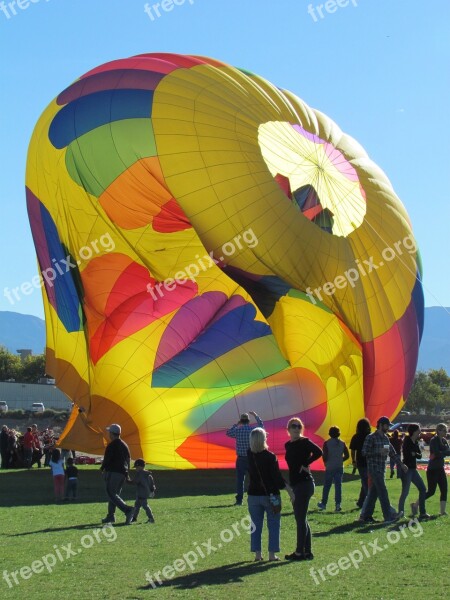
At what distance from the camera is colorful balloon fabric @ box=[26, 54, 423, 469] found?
16.5 metres

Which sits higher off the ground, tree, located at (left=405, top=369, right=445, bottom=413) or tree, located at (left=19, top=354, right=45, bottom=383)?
tree, located at (left=19, top=354, right=45, bottom=383)

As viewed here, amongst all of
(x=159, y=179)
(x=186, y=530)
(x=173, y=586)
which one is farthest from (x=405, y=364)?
(x=173, y=586)


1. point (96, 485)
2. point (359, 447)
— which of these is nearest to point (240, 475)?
point (359, 447)

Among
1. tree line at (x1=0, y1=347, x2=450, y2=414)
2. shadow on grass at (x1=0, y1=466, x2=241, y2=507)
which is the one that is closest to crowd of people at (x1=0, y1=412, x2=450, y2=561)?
shadow on grass at (x1=0, y1=466, x2=241, y2=507)

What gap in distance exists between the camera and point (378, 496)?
1181cm

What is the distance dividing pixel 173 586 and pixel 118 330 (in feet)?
33.8

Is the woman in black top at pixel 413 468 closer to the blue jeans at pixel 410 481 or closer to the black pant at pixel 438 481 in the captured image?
the blue jeans at pixel 410 481

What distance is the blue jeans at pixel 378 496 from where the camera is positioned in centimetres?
1160

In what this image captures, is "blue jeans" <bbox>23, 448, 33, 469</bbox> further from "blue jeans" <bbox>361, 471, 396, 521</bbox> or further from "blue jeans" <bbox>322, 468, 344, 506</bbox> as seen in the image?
"blue jeans" <bbox>361, 471, 396, 521</bbox>

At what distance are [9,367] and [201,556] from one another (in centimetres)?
9487

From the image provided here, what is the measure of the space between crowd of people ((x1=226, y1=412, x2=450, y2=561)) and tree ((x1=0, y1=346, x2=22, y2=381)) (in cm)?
8595

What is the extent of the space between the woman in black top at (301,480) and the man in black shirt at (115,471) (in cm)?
314

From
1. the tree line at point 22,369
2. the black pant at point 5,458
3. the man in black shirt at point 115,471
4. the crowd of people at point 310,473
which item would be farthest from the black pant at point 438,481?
the tree line at point 22,369

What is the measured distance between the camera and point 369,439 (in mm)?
11812
